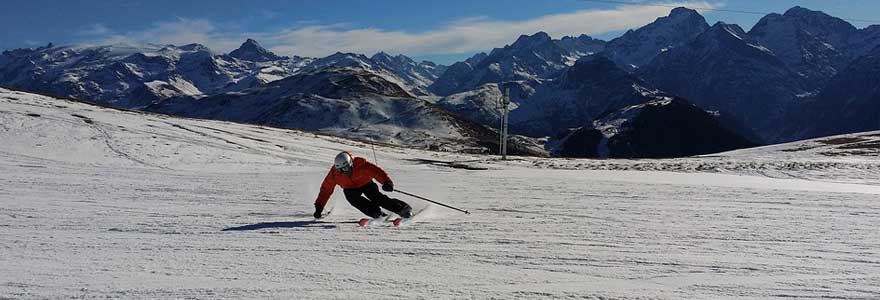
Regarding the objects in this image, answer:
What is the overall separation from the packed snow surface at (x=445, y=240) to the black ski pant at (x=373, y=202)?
458 mm

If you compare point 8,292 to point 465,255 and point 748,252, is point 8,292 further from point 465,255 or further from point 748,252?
point 748,252

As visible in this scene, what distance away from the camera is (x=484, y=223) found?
10.7 m

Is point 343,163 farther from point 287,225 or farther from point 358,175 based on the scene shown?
point 287,225

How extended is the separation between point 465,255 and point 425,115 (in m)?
166

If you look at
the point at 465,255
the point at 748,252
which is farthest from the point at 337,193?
the point at 748,252

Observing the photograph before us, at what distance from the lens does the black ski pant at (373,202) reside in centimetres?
1084

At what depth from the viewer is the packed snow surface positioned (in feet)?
22.6

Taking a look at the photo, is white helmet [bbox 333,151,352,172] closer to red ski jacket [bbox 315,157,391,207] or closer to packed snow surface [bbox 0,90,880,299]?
red ski jacket [bbox 315,157,391,207]

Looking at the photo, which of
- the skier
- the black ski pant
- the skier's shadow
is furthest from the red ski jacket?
the skier's shadow

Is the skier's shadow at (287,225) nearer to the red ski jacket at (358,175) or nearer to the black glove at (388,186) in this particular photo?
the red ski jacket at (358,175)

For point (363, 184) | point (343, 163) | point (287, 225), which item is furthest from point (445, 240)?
point (287, 225)

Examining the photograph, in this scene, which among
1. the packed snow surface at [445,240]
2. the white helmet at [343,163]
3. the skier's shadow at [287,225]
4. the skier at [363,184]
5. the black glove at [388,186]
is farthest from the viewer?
the skier at [363,184]

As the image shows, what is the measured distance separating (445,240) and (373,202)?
7.56 ft

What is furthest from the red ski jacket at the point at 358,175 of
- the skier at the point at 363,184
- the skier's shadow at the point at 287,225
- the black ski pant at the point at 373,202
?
the skier's shadow at the point at 287,225
